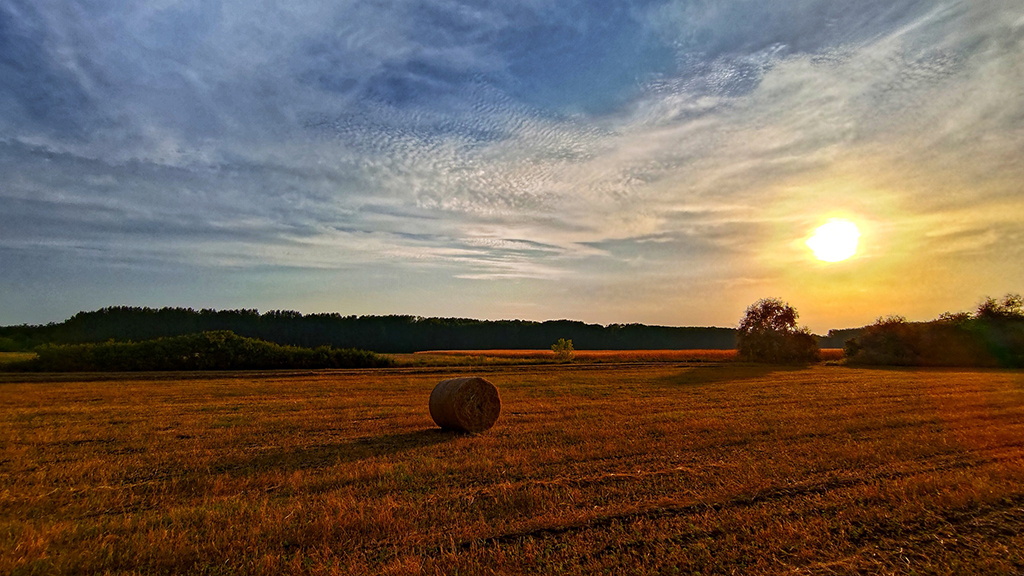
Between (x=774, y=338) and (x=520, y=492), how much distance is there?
148 feet

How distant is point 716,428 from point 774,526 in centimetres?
616

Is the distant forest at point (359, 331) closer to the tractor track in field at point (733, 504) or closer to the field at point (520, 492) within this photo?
the field at point (520, 492)

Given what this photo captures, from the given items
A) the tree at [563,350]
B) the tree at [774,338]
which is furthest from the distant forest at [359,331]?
the tree at [563,350]

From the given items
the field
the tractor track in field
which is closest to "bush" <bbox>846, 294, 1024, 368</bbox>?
the field

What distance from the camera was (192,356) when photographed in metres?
34.9

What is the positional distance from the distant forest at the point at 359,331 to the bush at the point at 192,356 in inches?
424

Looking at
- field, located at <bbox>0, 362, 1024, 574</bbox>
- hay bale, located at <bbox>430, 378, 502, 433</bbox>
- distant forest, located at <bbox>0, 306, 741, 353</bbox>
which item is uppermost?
distant forest, located at <bbox>0, 306, 741, 353</bbox>

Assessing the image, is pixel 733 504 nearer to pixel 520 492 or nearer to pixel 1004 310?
pixel 520 492

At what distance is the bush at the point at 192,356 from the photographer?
32406 millimetres

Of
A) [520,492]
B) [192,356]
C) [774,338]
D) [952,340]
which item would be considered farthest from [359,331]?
[520,492]

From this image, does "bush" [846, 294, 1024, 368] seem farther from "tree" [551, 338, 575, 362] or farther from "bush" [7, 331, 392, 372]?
"bush" [7, 331, 392, 372]

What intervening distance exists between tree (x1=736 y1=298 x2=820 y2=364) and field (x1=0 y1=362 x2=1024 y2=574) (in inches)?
1284

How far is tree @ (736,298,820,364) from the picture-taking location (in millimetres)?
44812

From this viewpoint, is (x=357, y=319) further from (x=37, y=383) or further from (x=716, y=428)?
(x=716, y=428)
